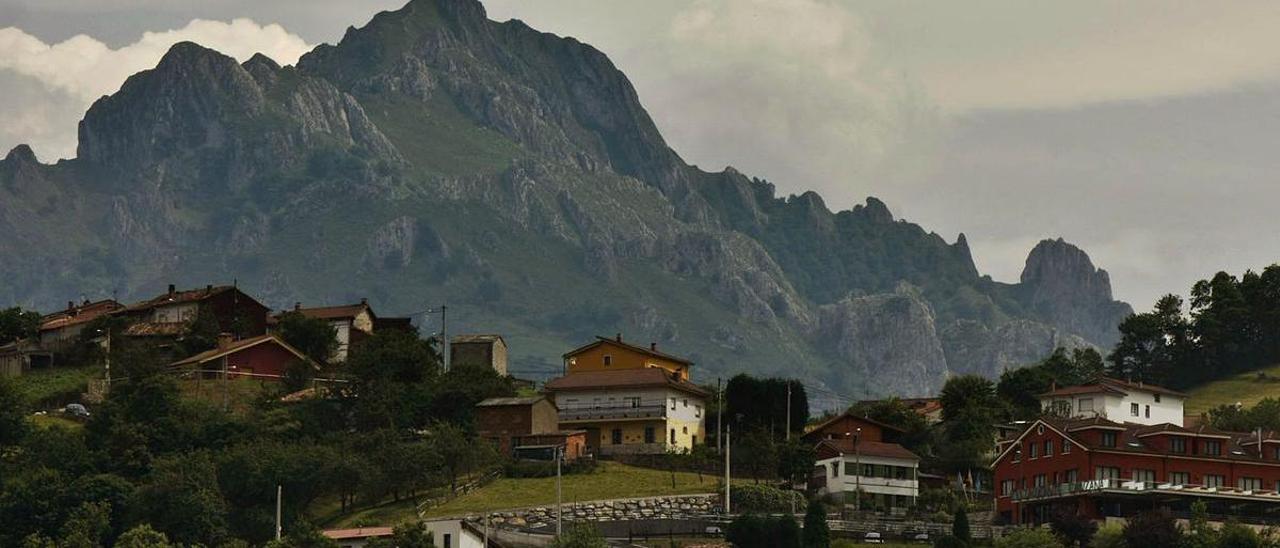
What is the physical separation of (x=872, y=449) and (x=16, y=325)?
66430 millimetres

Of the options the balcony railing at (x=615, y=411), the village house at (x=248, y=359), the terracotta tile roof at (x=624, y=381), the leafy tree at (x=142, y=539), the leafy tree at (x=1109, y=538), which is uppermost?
the village house at (x=248, y=359)

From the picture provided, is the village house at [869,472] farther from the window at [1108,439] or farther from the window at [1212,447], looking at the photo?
the window at [1212,447]

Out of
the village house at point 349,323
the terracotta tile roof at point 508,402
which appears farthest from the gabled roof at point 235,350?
the terracotta tile roof at point 508,402

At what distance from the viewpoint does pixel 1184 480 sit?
440 ft

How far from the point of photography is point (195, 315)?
170 meters

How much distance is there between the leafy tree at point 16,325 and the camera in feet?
567

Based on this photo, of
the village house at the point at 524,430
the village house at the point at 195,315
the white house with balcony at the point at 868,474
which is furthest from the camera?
the village house at the point at 195,315

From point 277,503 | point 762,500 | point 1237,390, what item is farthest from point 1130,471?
point 1237,390

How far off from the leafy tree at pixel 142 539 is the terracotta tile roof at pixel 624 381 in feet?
144

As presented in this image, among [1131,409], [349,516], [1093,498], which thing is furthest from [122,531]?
[1131,409]

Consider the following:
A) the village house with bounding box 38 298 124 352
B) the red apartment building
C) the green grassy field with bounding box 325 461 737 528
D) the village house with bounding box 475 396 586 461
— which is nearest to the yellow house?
the village house with bounding box 475 396 586 461

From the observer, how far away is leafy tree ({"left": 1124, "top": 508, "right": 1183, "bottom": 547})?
120m

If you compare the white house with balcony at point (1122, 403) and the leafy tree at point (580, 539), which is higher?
the white house with balcony at point (1122, 403)

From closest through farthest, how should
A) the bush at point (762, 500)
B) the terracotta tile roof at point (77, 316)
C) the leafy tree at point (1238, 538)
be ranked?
1. the leafy tree at point (1238, 538)
2. the bush at point (762, 500)
3. the terracotta tile roof at point (77, 316)
